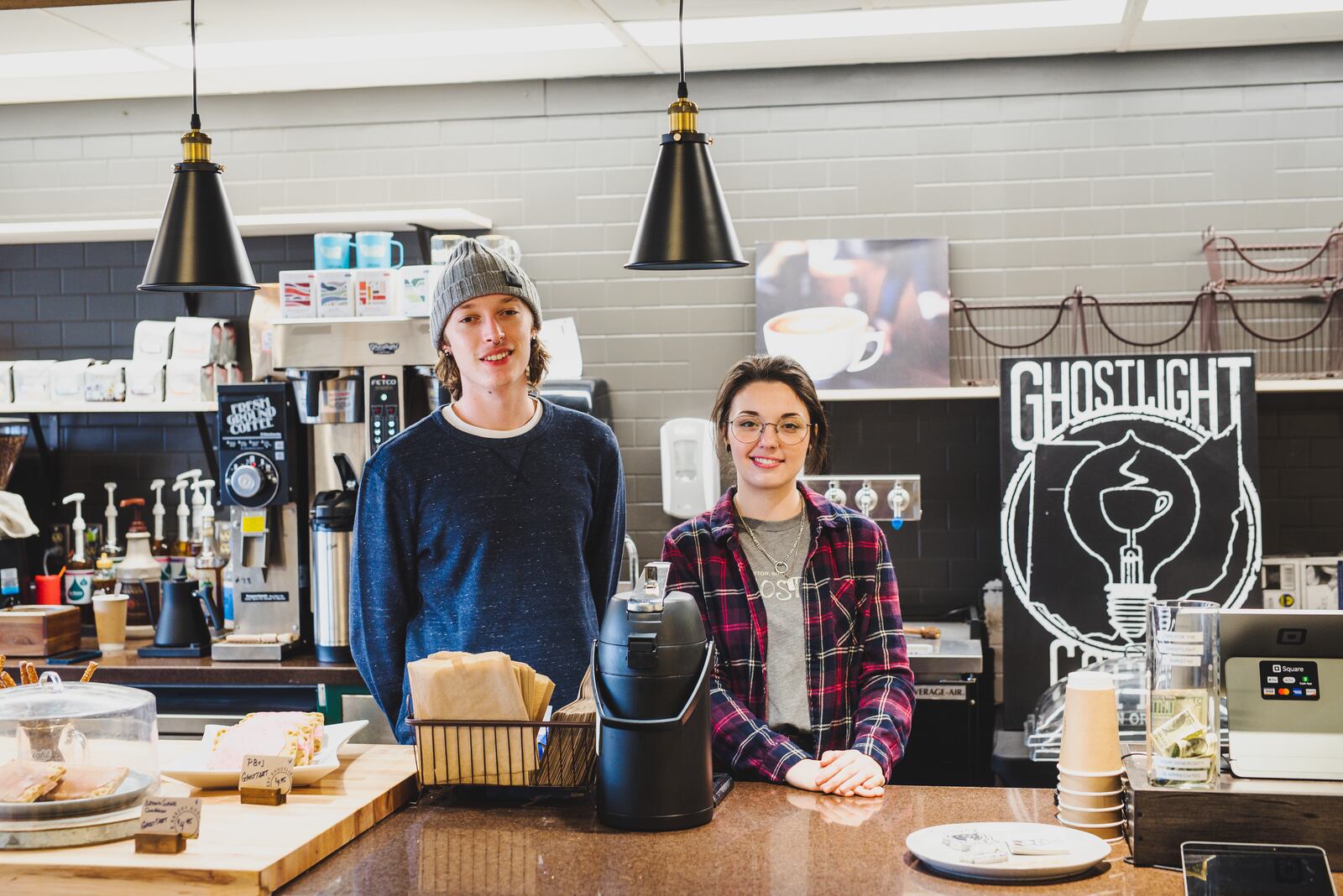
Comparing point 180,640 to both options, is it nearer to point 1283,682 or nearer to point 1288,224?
point 1283,682

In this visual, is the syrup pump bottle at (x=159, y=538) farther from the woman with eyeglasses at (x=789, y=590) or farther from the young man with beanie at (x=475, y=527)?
the woman with eyeglasses at (x=789, y=590)

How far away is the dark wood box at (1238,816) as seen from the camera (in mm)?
1776

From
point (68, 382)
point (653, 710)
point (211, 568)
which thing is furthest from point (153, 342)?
point (653, 710)

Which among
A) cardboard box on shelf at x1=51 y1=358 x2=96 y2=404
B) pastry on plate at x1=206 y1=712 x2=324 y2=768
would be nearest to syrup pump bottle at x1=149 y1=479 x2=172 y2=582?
cardboard box on shelf at x1=51 y1=358 x2=96 y2=404

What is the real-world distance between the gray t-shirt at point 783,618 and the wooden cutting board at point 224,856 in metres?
Answer: 0.75

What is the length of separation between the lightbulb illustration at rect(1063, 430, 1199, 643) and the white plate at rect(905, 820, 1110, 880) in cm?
250

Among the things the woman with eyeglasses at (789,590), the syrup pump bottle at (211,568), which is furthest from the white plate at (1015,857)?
the syrup pump bottle at (211,568)

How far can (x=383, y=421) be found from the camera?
422 cm

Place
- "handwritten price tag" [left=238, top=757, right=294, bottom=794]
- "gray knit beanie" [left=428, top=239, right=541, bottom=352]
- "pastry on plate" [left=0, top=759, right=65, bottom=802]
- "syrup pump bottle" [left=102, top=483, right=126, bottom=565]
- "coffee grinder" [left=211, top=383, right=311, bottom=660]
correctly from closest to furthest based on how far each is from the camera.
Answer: "pastry on plate" [left=0, top=759, right=65, bottom=802] → "handwritten price tag" [left=238, top=757, right=294, bottom=794] → "gray knit beanie" [left=428, top=239, right=541, bottom=352] → "coffee grinder" [left=211, top=383, right=311, bottom=660] → "syrup pump bottle" [left=102, top=483, right=126, bottom=565]

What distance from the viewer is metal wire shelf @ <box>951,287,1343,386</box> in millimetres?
4633

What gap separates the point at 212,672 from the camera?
13.6 ft

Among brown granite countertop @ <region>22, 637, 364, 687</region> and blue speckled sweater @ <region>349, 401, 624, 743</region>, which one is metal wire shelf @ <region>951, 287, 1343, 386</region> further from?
blue speckled sweater @ <region>349, 401, 624, 743</region>

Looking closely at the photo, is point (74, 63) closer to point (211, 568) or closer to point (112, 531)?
point (112, 531)

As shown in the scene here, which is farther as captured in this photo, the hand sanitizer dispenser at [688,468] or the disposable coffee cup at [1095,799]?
A: the hand sanitizer dispenser at [688,468]
